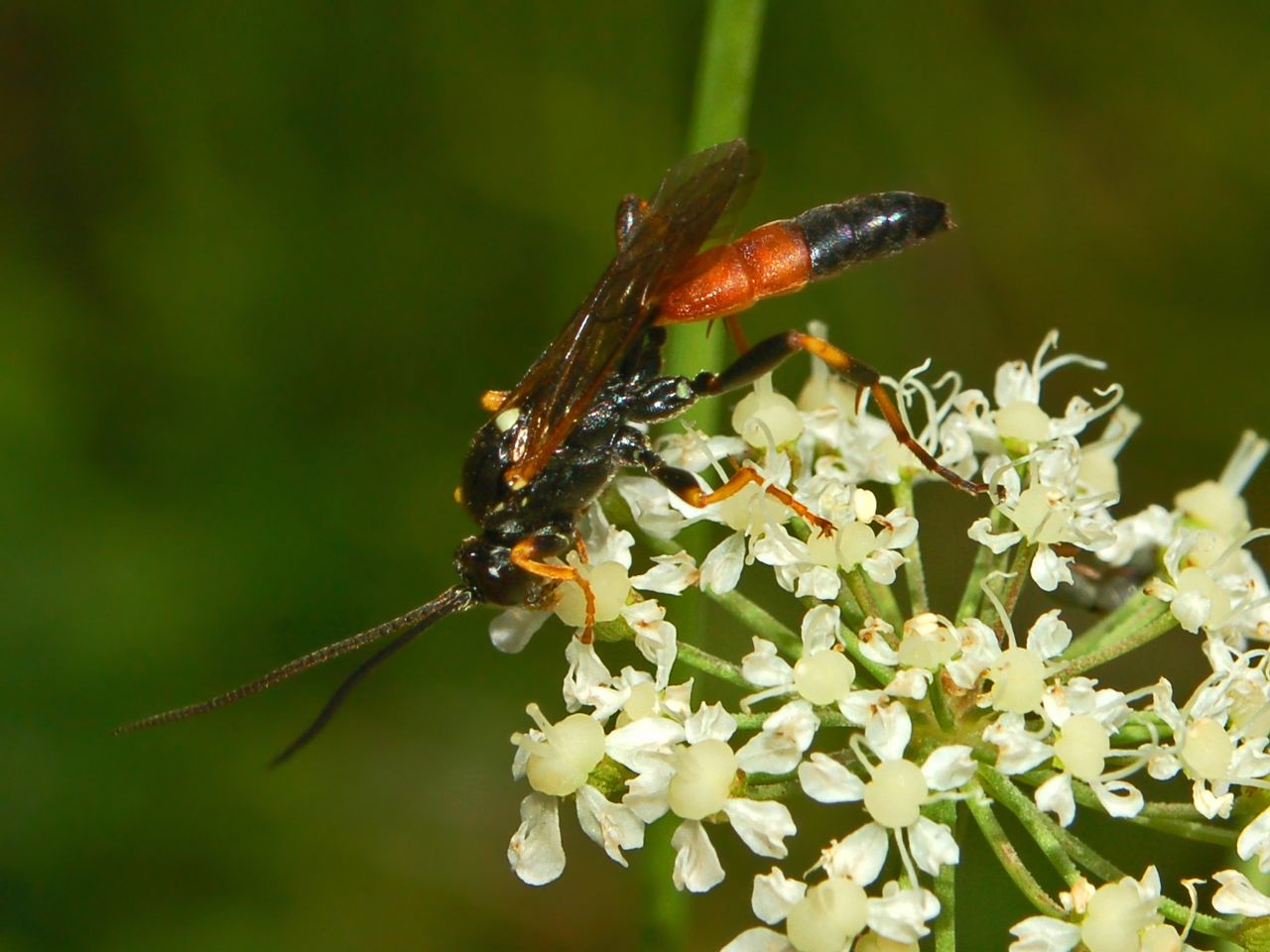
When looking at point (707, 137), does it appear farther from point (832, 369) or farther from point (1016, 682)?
point (1016, 682)

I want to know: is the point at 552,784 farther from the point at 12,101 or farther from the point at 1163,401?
the point at 12,101

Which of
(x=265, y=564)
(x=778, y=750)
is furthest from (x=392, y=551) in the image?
(x=778, y=750)

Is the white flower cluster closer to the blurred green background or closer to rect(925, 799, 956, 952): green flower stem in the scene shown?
rect(925, 799, 956, 952): green flower stem

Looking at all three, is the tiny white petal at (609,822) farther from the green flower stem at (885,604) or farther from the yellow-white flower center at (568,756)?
the green flower stem at (885,604)

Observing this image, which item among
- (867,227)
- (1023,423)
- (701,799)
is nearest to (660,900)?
(701,799)

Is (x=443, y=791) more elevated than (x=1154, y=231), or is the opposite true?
(x=1154, y=231)
